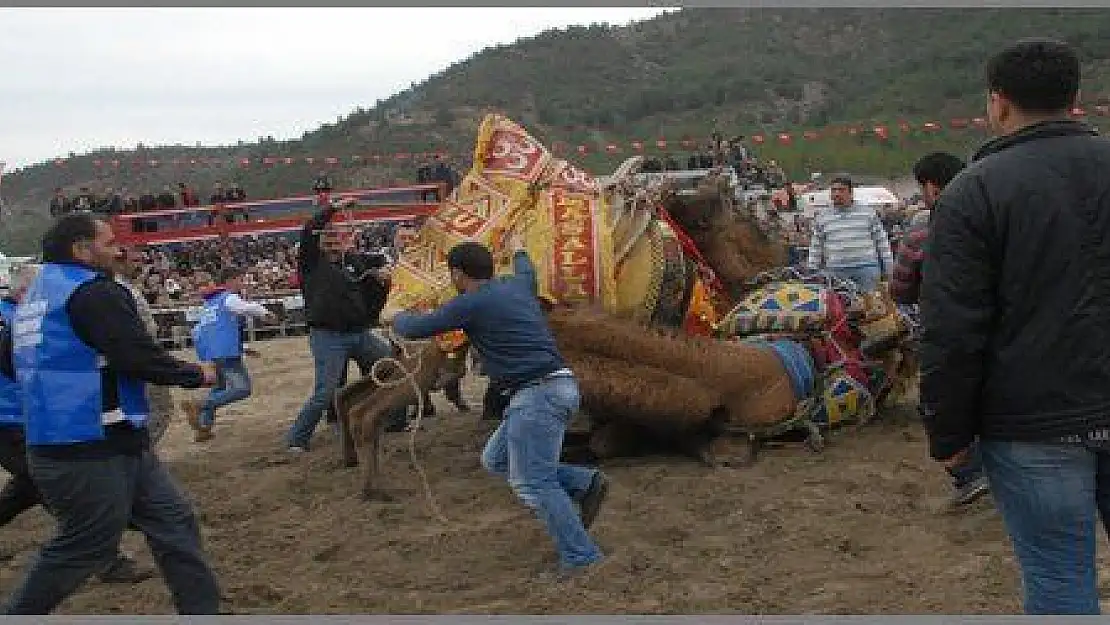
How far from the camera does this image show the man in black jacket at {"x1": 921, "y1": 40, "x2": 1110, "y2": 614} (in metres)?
3.00

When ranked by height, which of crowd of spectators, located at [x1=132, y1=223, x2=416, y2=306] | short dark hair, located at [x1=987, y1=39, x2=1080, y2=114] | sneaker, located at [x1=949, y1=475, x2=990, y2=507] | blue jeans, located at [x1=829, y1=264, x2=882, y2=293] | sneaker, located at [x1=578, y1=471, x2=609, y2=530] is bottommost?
crowd of spectators, located at [x1=132, y1=223, x2=416, y2=306]

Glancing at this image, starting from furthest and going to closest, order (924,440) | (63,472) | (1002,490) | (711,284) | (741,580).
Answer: (711,284) → (924,440) → (741,580) → (63,472) → (1002,490)

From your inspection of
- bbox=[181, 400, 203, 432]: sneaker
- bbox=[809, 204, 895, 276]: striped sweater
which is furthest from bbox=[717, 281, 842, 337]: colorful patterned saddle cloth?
bbox=[181, 400, 203, 432]: sneaker

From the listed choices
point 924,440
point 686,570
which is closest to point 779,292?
point 924,440

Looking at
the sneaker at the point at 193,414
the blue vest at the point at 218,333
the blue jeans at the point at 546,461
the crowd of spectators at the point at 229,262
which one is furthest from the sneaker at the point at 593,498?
the crowd of spectators at the point at 229,262

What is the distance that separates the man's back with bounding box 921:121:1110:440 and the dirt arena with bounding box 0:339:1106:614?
161 centimetres

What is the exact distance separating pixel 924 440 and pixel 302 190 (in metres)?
41.3

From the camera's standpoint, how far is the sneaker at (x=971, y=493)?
566 cm

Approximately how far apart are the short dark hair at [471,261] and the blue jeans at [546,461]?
0.56 metres

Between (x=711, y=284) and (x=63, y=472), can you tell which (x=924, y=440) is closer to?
(x=711, y=284)

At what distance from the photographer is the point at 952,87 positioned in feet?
136

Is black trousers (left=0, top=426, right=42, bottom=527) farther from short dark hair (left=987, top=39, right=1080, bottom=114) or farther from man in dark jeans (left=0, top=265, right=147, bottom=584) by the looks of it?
short dark hair (left=987, top=39, right=1080, bottom=114)

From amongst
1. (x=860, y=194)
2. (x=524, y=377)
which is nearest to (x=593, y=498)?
(x=524, y=377)

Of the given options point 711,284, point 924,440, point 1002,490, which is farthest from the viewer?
point 711,284
